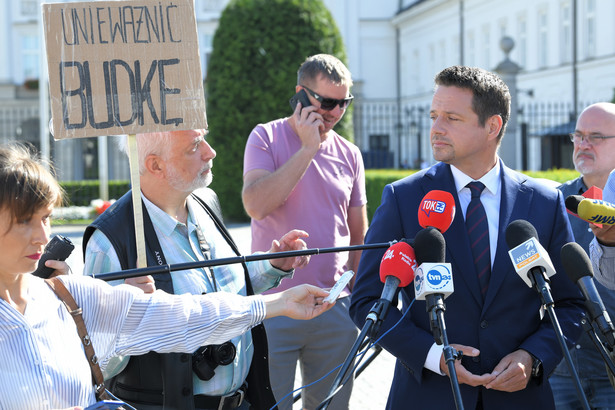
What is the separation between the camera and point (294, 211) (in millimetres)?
4531

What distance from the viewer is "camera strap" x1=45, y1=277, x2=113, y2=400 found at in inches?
97.3

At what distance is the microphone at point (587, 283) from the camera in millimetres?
2500

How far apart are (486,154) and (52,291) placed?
186cm

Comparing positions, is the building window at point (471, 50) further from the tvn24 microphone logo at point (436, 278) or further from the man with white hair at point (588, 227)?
the tvn24 microphone logo at point (436, 278)

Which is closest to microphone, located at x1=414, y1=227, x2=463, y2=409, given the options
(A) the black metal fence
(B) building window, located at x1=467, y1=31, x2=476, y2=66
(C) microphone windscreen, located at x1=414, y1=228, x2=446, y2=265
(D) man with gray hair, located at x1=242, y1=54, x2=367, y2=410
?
(C) microphone windscreen, located at x1=414, y1=228, x2=446, y2=265

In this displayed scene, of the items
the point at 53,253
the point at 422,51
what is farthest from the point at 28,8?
the point at 53,253

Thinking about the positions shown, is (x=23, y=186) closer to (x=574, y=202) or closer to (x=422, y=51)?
(x=574, y=202)

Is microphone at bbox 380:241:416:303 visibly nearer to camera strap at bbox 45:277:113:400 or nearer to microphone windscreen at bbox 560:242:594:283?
microphone windscreen at bbox 560:242:594:283

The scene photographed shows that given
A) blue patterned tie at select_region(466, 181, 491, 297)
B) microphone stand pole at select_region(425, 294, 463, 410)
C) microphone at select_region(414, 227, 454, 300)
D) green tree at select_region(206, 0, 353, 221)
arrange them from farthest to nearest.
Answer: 1. green tree at select_region(206, 0, 353, 221)
2. blue patterned tie at select_region(466, 181, 491, 297)
3. microphone at select_region(414, 227, 454, 300)
4. microphone stand pole at select_region(425, 294, 463, 410)

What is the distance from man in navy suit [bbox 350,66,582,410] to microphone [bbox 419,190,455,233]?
Answer: 216 millimetres

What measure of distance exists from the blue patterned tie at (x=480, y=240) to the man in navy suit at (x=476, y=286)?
2cm

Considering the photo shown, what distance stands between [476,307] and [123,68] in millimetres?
1664

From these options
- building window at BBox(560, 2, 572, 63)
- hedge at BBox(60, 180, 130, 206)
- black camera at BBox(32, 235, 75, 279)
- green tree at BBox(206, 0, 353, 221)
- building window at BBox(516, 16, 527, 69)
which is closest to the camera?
black camera at BBox(32, 235, 75, 279)

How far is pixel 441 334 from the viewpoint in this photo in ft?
8.17
